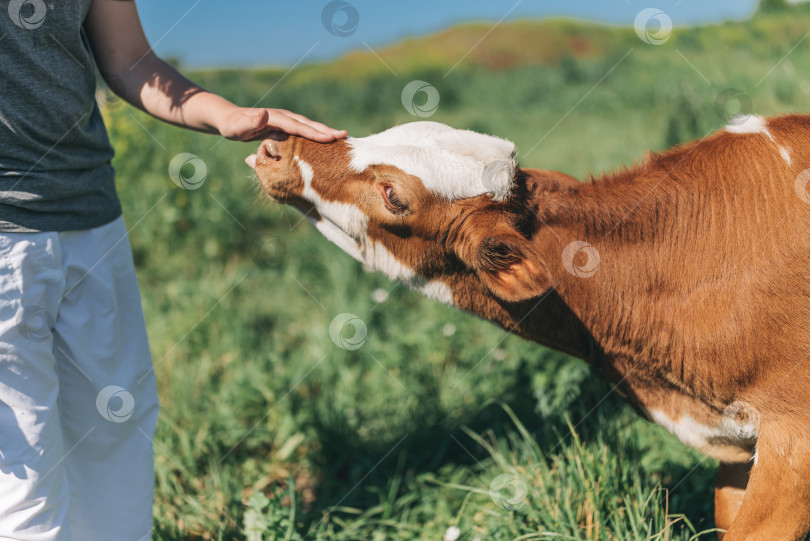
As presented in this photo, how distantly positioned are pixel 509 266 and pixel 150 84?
1.42 metres

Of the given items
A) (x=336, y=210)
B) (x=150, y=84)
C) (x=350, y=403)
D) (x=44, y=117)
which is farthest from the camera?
(x=350, y=403)

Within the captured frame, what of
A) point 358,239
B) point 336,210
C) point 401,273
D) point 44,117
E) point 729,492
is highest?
point 44,117

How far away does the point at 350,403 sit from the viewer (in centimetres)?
404

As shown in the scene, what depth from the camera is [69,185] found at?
213 cm

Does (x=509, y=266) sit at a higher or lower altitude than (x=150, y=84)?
lower

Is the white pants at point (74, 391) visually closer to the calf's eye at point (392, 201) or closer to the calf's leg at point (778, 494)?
the calf's eye at point (392, 201)

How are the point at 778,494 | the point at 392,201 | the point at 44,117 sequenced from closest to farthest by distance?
the point at 44,117 < the point at 778,494 < the point at 392,201

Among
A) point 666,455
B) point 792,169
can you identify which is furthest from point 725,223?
point 666,455

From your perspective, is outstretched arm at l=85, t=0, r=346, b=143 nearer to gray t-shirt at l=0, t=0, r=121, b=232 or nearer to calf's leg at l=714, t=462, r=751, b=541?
gray t-shirt at l=0, t=0, r=121, b=232

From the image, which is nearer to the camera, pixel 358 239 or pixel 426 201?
pixel 426 201

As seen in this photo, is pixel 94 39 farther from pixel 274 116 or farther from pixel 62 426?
pixel 62 426

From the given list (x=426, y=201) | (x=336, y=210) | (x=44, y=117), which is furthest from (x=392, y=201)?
(x=44, y=117)

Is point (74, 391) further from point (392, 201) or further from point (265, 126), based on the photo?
point (392, 201)

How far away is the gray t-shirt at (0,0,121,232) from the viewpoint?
193 centimetres
